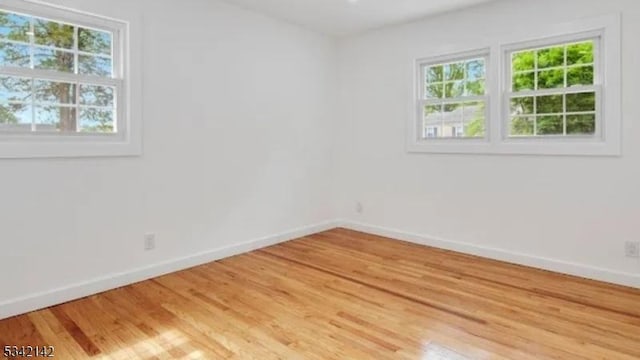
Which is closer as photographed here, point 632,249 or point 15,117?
point 15,117

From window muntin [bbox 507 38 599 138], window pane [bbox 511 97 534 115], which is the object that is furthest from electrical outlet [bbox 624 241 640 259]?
window pane [bbox 511 97 534 115]

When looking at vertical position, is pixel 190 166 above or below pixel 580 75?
below

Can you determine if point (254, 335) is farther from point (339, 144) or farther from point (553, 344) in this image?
point (339, 144)

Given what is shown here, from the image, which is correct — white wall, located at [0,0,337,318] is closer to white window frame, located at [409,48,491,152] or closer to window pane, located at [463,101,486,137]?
white window frame, located at [409,48,491,152]

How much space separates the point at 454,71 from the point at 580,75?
1.13 meters

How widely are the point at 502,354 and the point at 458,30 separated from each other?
3.01 metres

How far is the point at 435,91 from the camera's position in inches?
164

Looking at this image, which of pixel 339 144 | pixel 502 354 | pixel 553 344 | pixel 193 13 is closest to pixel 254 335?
pixel 502 354

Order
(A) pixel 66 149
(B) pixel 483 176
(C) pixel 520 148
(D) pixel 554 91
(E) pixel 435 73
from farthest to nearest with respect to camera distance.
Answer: (E) pixel 435 73 < (B) pixel 483 176 < (C) pixel 520 148 < (D) pixel 554 91 < (A) pixel 66 149

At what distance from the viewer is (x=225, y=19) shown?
3.61 meters

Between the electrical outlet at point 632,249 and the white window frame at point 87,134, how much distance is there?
387cm

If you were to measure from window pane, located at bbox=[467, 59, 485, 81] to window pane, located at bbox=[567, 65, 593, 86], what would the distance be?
74 cm

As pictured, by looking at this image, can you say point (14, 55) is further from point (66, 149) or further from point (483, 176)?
point (483, 176)

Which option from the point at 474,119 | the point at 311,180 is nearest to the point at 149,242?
the point at 311,180
